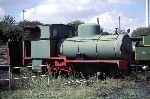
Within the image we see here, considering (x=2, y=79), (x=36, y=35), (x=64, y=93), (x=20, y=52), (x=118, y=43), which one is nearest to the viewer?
(x=64, y=93)

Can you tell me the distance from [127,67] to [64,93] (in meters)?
6.98

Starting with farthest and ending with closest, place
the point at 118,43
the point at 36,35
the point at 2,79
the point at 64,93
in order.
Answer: the point at 36,35 < the point at 118,43 < the point at 2,79 < the point at 64,93

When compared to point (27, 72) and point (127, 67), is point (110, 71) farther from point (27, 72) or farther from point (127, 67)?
point (27, 72)

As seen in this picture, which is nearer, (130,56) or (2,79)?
(2,79)

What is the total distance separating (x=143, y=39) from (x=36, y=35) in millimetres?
6624

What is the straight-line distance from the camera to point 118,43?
2027cm

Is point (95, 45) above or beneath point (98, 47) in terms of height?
above

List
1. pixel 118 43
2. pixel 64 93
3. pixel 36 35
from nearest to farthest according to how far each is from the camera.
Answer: pixel 64 93
pixel 118 43
pixel 36 35

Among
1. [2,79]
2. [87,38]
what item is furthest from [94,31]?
[2,79]

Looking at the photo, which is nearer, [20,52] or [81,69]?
[81,69]

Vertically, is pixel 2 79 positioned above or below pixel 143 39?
below

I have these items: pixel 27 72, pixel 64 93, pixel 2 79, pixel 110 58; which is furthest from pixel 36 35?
pixel 64 93

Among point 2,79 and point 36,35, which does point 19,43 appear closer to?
point 36,35

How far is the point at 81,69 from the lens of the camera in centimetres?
2097
